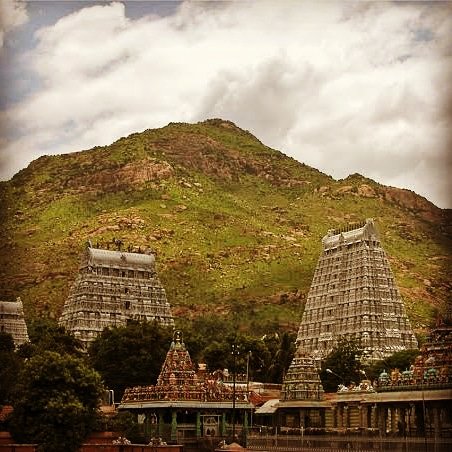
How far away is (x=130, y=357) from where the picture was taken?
189 ft

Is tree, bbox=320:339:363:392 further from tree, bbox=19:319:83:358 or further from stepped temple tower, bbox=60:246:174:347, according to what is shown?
stepped temple tower, bbox=60:246:174:347

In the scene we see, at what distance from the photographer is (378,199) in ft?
463

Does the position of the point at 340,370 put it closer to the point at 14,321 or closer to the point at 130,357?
the point at 130,357

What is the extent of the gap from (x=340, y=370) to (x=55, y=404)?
32186 millimetres

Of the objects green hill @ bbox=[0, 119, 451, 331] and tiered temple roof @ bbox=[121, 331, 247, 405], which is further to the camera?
green hill @ bbox=[0, 119, 451, 331]

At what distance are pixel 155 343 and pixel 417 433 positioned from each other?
92.0ft

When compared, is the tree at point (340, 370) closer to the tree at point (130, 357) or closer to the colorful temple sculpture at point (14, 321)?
the tree at point (130, 357)

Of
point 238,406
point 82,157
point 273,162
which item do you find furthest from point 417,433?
point 273,162

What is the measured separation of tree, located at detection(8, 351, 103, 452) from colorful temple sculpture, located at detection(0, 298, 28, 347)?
4080 cm

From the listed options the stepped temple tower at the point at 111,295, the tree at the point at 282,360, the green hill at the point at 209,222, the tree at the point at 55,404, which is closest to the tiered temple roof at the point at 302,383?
the tree at the point at 55,404

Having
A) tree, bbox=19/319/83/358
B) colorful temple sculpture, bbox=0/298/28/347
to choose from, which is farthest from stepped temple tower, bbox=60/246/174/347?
tree, bbox=19/319/83/358

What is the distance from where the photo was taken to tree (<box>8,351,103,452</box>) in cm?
3366

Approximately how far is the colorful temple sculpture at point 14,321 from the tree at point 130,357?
17.9 m

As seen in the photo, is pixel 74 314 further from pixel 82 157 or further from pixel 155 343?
pixel 82 157
